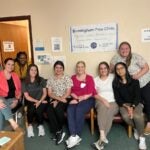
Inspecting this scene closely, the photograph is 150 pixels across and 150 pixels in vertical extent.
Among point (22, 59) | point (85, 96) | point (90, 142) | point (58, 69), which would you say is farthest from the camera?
point (22, 59)

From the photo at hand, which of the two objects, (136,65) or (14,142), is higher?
(136,65)

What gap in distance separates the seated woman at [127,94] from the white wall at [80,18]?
71cm

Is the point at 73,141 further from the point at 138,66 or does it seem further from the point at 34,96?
the point at 138,66

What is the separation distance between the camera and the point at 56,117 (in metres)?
3.57

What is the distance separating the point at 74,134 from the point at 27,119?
874 mm

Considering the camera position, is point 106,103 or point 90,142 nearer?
point 90,142

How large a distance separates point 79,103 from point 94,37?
126 cm

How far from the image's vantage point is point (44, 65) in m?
4.37

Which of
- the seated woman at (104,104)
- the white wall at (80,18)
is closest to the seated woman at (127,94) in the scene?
the seated woman at (104,104)

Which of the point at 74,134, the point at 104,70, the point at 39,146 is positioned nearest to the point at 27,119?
the point at 39,146

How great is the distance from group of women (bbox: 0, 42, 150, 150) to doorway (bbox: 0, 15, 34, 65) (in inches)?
32.0

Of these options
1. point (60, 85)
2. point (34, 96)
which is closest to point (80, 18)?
point (60, 85)

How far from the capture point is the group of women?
3.32 meters

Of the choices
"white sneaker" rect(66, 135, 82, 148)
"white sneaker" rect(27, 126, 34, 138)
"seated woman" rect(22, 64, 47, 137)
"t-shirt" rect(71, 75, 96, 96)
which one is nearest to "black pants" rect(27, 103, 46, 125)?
"seated woman" rect(22, 64, 47, 137)
